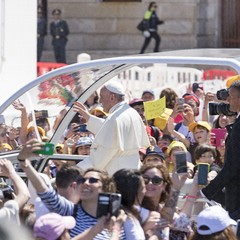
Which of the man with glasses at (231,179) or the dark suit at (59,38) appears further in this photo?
the dark suit at (59,38)

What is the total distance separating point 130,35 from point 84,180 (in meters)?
25.1

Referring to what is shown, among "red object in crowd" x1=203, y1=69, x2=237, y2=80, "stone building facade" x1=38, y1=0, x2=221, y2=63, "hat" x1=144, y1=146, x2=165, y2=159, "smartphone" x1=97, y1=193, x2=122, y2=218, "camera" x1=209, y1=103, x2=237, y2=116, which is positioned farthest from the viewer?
"stone building facade" x1=38, y1=0, x2=221, y2=63

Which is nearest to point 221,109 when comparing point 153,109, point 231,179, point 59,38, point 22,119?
point 231,179

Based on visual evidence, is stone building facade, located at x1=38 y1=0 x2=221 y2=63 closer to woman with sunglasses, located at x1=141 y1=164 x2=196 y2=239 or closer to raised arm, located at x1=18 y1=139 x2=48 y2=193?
woman with sunglasses, located at x1=141 y1=164 x2=196 y2=239

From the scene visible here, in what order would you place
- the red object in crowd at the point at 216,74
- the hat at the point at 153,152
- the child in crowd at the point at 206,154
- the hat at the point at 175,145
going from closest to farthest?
1. the hat at the point at 153,152
2. the child in crowd at the point at 206,154
3. the hat at the point at 175,145
4. the red object in crowd at the point at 216,74

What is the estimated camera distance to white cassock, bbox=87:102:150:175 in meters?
9.42

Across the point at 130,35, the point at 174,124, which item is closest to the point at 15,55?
the point at 174,124

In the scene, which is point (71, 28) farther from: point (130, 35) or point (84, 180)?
point (84, 180)

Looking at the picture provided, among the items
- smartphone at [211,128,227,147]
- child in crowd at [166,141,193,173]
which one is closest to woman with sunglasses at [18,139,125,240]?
child in crowd at [166,141,193,173]

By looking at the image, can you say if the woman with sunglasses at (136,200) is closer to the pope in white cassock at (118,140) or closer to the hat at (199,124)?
the pope in white cassock at (118,140)

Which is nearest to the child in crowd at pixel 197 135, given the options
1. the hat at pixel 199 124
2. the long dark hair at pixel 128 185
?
the hat at pixel 199 124

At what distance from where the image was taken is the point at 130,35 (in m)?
32.3

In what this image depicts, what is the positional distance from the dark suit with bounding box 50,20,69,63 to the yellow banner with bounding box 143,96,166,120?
19.2m

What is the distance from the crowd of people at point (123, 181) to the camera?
22.8 ft
